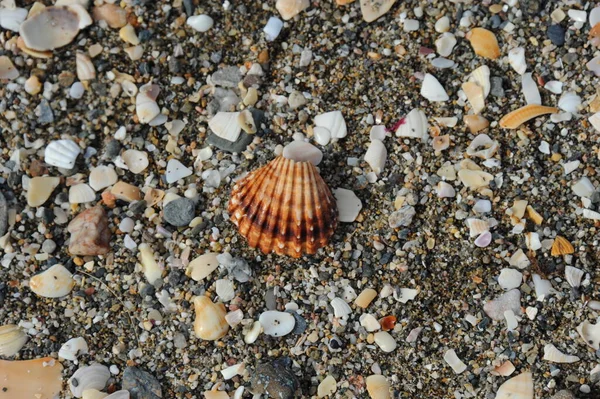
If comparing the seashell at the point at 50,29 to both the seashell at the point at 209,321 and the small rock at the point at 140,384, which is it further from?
the small rock at the point at 140,384

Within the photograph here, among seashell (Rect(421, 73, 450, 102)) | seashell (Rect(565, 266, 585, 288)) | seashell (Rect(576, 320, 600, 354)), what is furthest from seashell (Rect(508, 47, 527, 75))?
seashell (Rect(576, 320, 600, 354))

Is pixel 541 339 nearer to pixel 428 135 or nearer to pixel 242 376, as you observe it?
pixel 428 135

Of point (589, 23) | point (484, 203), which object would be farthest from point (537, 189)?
point (589, 23)

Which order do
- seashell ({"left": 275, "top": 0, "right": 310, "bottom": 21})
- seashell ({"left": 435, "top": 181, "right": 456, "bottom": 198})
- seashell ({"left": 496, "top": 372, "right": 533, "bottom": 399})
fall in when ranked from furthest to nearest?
seashell ({"left": 275, "top": 0, "right": 310, "bottom": 21}) < seashell ({"left": 435, "top": 181, "right": 456, "bottom": 198}) < seashell ({"left": 496, "top": 372, "right": 533, "bottom": 399})

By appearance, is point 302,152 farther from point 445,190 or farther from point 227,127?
point 445,190

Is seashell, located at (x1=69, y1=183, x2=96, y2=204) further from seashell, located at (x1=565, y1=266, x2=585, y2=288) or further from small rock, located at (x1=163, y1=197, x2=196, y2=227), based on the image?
seashell, located at (x1=565, y1=266, x2=585, y2=288)
